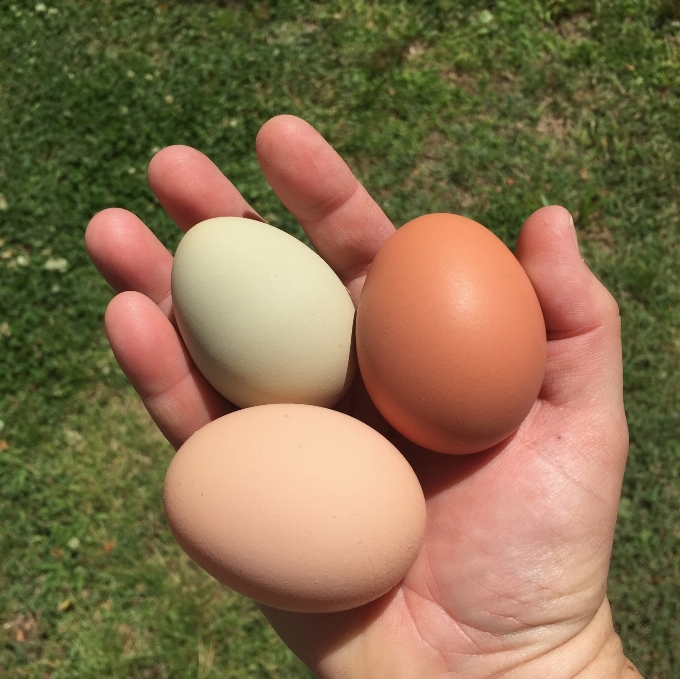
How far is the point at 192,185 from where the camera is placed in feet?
6.97

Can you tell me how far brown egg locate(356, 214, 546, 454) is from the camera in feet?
5.36

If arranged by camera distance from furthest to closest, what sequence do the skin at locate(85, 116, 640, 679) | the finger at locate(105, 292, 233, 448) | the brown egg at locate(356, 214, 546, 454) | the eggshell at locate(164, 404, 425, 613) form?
the finger at locate(105, 292, 233, 448)
the skin at locate(85, 116, 640, 679)
the brown egg at locate(356, 214, 546, 454)
the eggshell at locate(164, 404, 425, 613)

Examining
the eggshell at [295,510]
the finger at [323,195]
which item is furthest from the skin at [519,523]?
the finger at [323,195]

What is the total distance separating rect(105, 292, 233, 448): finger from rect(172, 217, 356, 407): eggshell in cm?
13

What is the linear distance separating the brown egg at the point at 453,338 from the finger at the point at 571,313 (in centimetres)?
9

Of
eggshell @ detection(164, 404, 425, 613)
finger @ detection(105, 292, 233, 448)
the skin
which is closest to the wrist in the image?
the skin

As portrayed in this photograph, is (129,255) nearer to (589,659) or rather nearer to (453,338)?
(453,338)

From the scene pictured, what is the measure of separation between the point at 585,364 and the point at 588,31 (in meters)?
2.34

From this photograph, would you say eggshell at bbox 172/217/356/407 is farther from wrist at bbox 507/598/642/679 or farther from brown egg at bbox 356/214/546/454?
wrist at bbox 507/598/642/679

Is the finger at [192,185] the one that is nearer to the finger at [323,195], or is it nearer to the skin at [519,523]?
the finger at [323,195]

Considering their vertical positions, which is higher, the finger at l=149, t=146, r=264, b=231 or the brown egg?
the finger at l=149, t=146, r=264, b=231

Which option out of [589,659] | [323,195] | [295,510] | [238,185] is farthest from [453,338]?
[238,185]

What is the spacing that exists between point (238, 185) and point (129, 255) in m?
1.24

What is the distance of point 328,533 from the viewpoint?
4.91 ft
